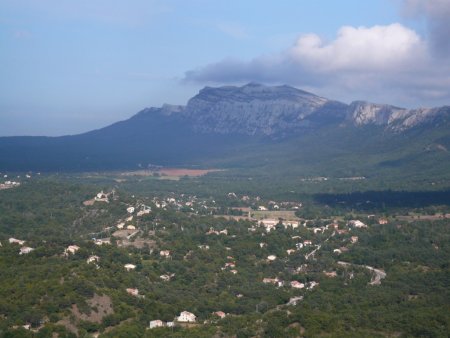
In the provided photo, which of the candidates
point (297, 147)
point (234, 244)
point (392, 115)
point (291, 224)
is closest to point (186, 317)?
point (234, 244)

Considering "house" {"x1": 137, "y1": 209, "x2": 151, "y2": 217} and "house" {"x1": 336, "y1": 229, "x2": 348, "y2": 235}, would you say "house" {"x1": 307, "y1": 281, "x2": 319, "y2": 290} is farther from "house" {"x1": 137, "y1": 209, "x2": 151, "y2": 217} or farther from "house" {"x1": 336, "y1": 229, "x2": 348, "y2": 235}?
"house" {"x1": 137, "y1": 209, "x2": 151, "y2": 217}

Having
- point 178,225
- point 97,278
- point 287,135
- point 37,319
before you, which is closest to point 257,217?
point 178,225

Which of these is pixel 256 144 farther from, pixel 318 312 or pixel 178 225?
pixel 318 312

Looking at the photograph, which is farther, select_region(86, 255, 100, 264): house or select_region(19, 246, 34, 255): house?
select_region(19, 246, 34, 255): house

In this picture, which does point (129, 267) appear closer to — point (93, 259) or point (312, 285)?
point (93, 259)

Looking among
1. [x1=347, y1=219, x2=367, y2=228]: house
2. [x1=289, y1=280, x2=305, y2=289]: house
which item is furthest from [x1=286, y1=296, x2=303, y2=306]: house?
[x1=347, y1=219, x2=367, y2=228]: house
